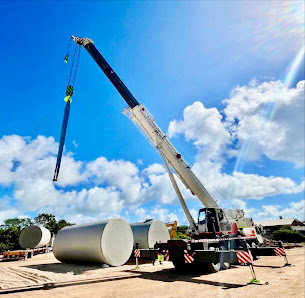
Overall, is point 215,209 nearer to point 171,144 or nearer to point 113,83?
point 171,144

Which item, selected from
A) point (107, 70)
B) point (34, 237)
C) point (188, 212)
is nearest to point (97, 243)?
point (188, 212)

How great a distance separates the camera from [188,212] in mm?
13180

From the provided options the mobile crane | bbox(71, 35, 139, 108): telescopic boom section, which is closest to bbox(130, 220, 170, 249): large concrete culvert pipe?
the mobile crane

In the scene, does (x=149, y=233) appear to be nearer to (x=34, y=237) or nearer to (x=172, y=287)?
(x=172, y=287)

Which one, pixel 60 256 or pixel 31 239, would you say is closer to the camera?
pixel 60 256

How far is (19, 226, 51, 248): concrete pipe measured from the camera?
25.4 meters

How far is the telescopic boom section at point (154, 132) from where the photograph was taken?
506 inches

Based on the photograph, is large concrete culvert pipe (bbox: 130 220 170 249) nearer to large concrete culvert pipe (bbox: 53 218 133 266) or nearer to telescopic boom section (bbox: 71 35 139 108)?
large concrete culvert pipe (bbox: 53 218 133 266)

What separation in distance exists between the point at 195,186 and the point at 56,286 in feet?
26.3

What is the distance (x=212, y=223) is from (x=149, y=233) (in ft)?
22.1

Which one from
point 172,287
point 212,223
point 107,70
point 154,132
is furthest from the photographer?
point 107,70

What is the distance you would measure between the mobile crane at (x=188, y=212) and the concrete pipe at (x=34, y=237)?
19.2 m

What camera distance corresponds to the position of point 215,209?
11625mm

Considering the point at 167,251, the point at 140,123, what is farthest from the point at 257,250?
the point at 140,123
